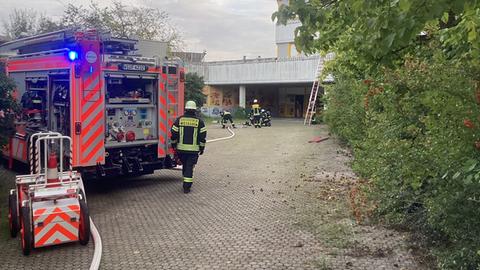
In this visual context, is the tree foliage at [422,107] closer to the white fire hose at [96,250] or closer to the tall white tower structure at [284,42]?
the white fire hose at [96,250]

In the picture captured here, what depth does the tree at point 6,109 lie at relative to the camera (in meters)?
7.65

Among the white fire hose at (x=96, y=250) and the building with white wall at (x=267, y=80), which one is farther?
the building with white wall at (x=267, y=80)

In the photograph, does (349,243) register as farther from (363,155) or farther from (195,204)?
(195,204)

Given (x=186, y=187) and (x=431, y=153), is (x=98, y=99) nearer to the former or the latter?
(x=186, y=187)

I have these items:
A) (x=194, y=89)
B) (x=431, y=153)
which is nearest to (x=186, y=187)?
(x=431, y=153)

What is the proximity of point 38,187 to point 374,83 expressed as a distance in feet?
14.9

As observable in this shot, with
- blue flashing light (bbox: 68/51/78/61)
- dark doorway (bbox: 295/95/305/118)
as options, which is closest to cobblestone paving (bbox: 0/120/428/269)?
blue flashing light (bbox: 68/51/78/61)

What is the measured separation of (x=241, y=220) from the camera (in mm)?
6980

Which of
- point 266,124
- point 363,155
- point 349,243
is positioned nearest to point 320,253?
point 349,243

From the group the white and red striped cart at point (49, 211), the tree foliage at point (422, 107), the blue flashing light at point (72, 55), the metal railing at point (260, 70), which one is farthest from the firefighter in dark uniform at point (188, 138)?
the metal railing at point (260, 70)

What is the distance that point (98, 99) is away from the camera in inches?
321

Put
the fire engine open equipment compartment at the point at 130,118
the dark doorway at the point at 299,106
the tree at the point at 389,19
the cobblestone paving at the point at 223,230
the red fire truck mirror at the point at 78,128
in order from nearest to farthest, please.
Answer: the tree at the point at 389,19
the cobblestone paving at the point at 223,230
the red fire truck mirror at the point at 78,128
the fire engine open equipment compartment at the point at 130,118
the dark doorway at the point at 299,106

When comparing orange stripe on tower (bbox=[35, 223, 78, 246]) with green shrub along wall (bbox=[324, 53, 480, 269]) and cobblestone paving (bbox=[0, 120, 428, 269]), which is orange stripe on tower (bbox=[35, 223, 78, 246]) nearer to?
cobblestone paving (bbox=[0, 120, 428, 269])

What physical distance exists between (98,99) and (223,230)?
3.31m
